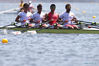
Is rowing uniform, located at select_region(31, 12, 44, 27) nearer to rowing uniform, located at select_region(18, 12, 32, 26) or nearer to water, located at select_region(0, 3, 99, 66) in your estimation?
rowing uniform, located at select_region(18, 12, 32, 26)

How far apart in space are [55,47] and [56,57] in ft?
7.51

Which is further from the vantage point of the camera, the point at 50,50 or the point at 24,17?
the point at 24,17

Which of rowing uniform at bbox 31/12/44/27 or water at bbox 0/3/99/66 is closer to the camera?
water at bbox 0/3/99/66

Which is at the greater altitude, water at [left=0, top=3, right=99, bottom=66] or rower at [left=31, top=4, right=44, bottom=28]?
rower at [left=31, top=4, right=44, bottom=28]

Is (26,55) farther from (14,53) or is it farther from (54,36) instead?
(54,36)

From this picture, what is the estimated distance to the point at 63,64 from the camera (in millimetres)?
11875

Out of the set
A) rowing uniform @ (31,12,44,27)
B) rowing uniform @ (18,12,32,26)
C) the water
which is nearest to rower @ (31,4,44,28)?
rowing uniform @ (31,12,44,27)

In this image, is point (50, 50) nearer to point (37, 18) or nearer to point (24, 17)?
point (37, 18)

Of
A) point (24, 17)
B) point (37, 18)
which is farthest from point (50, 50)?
point (24, 17)

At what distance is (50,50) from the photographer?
14539 mm

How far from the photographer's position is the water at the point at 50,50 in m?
12.2

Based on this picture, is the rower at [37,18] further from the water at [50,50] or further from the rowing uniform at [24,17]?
the water at [50,50]

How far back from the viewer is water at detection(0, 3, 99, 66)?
40.1 feet

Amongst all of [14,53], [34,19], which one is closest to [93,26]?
[34,19]
